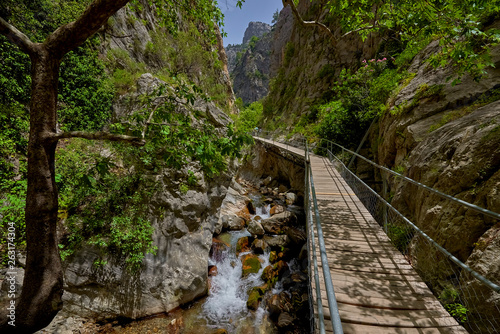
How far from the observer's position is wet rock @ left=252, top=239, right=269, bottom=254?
8805mm

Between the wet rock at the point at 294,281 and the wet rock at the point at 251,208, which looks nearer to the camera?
the wet rock at the point at 294,281

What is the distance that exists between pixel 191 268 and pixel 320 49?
26484 millimetres

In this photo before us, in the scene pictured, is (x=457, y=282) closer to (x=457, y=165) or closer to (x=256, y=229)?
(x=457, y=165)

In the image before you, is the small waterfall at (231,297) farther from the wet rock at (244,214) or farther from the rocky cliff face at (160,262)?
the wet rock at (244,214)

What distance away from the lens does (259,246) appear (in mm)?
8852

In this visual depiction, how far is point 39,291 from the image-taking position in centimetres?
218

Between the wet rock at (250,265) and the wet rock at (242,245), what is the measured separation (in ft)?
1.88

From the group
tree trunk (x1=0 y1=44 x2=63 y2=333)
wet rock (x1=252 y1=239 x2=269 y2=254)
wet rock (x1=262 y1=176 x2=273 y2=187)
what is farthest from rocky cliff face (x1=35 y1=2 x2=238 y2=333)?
wet rock (x1=262 y1=176 x2=273 y2=187)

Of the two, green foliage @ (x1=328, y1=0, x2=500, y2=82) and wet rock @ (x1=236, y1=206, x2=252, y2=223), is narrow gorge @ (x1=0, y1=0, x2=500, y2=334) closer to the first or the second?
green foliage @ (x1=328, y1=0, x2=500, y2=82)

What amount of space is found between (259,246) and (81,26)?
8964mm

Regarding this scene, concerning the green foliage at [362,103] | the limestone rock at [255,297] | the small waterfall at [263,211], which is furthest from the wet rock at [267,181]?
the limestone rock at [255,297]

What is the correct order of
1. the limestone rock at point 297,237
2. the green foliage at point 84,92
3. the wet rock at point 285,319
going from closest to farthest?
the wet rock at point 285,319, the green foliage at point 84,92, the limestone rock at point 297,237

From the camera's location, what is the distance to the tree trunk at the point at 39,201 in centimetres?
215

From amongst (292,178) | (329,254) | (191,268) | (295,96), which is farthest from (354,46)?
(191,268)
